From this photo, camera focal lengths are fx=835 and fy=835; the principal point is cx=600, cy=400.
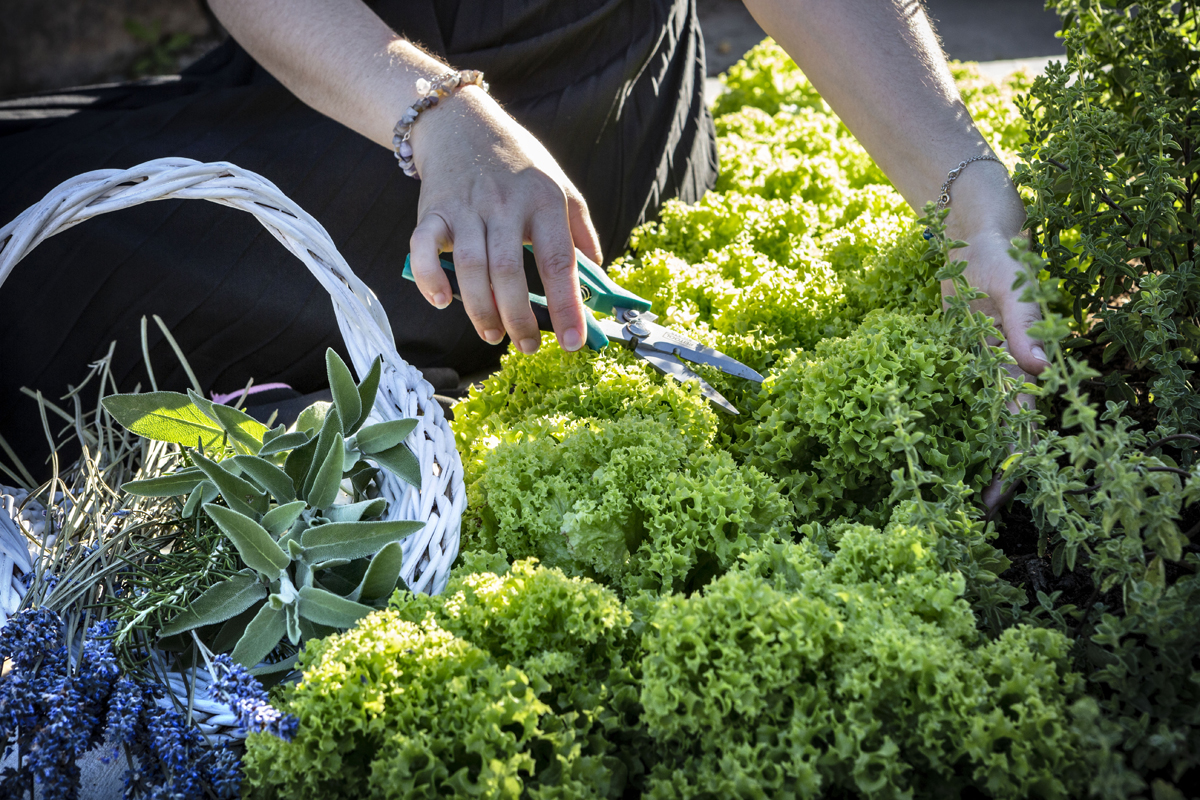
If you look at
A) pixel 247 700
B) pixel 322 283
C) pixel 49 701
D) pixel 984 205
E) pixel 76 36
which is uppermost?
pixel 76 36

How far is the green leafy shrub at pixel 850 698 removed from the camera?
85 centimetres

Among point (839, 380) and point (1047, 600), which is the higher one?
point (839, 380)

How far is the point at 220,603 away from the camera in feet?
3.55

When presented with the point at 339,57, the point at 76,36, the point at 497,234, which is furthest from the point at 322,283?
the point at 76,36

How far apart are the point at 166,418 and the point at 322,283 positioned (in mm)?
306

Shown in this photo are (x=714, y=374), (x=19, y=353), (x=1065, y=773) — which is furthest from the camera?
→ (x=19, y=353)

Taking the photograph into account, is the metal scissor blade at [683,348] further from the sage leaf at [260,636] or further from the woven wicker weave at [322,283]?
the sage leaf at [260,636]

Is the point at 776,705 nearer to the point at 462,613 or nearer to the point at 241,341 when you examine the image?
the point at 462,613

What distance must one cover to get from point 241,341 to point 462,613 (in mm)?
1255

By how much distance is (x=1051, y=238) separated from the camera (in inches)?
54.4

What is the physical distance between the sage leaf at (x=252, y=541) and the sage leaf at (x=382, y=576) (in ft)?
0.34

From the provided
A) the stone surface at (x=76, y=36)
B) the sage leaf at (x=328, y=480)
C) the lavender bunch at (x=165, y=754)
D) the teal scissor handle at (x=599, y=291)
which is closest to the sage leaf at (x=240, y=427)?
the sage leaf at (x=328, y=480)

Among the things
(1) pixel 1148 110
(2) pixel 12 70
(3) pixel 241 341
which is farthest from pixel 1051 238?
(2) pixel 12 70

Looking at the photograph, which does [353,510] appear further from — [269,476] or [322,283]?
[322,283]
